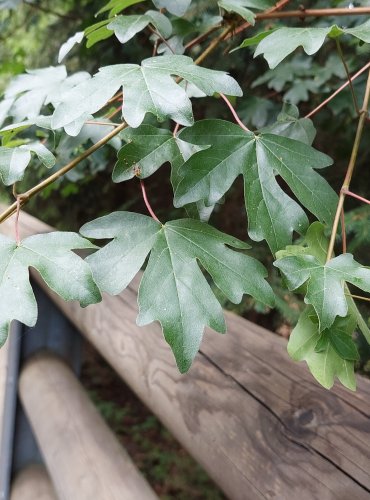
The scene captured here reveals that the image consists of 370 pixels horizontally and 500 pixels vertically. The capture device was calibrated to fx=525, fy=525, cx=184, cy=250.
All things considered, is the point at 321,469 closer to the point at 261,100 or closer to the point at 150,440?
the point at 261,100

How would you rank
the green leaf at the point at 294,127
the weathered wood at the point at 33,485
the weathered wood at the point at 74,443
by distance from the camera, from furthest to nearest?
the weathered wood at the point at 33,485 → the weathered wood at the point at 74,443 → the green leaf at the point at 294,127

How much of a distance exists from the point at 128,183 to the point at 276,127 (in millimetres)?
2232

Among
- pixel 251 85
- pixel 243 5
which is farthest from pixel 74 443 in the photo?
pixel 251 85

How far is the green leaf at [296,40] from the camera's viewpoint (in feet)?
1.92

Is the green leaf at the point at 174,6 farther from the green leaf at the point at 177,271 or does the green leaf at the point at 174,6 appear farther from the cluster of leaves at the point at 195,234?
the green leaf at the point at 177,271

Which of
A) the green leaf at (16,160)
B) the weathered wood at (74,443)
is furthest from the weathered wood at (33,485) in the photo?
the green leaf at (16,160)

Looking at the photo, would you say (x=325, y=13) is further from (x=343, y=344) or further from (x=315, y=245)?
(x=343, y=344)

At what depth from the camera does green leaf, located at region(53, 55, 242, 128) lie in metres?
0.55

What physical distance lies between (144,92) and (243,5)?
280mm

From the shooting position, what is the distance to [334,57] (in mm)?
1634

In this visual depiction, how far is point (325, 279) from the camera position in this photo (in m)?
0.54

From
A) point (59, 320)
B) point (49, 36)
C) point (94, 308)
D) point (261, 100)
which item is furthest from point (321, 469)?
point (49, 36)

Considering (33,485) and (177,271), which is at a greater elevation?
(177,271)

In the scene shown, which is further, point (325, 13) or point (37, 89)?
point (37, 89)
